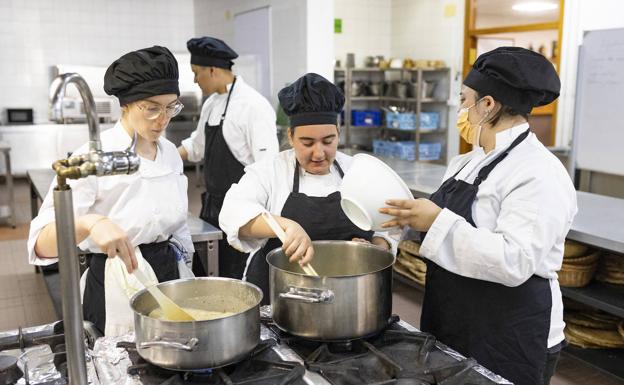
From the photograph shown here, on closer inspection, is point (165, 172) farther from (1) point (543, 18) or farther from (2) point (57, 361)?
(1) point (543, 18)

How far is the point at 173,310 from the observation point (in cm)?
125

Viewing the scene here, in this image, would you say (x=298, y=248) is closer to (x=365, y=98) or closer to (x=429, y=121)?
(x=429, y=121)

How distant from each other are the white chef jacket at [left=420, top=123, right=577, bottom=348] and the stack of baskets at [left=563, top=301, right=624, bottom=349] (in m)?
1.95

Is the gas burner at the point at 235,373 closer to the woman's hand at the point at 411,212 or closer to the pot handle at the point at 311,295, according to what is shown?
the pot handle at the point at 311,295

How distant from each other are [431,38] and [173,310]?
25.2ft

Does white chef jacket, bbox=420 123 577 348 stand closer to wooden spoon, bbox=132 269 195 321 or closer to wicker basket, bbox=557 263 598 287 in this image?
wooden spoon, bbox=132 269 195 321

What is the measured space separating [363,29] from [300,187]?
7595mm

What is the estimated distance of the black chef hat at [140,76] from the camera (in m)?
1.59

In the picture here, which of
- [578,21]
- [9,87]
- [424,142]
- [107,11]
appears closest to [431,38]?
[424,142]

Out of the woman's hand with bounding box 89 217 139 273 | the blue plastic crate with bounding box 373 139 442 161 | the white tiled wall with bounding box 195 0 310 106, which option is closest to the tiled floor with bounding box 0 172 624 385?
the white tiled wall with bounding box 195 0 310 106

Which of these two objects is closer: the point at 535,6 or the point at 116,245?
the point at 116,245

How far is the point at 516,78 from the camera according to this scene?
142cm

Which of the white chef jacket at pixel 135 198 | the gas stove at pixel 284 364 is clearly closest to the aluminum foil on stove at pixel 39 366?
the gas stove at pixel 284 364

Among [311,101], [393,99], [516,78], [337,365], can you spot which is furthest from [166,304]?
[393,99]
